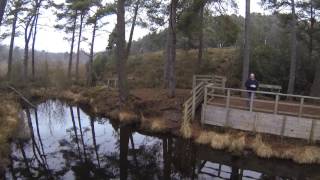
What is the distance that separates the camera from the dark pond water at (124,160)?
13602 millimetres

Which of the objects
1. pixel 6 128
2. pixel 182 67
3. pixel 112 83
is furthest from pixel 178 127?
pixel 112 83

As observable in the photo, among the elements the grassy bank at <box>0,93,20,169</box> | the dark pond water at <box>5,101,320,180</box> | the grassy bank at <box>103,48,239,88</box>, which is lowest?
the dark pond water at <box>5,101,320,180</box>

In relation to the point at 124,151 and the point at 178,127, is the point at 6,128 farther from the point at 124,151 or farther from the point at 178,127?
the point at 178,127

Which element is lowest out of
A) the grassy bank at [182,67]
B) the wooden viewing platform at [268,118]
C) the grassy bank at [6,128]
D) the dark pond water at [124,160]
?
the dark pond water at [124,160]

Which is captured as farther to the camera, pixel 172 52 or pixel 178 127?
pixel 172 52

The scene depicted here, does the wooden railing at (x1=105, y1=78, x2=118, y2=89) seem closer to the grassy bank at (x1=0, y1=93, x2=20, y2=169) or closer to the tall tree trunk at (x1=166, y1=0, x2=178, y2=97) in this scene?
the tall tree trunk at (x1=166, y1=0, x2=178, y2=97)

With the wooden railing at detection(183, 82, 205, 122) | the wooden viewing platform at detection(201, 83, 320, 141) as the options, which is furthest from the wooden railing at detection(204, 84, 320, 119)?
the wooden railing at detection(183, 82, 205, 122)

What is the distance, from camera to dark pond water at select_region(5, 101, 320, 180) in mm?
13602

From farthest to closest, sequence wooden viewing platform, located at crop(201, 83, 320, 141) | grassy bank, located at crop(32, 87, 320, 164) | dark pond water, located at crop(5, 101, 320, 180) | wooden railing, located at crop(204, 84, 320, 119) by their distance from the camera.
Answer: wooden railing, located at crop(204, 84, 320, 119)
wooden viewing platform, located at crop(201, 83, 320, 141)
grassy bank, located at crop(32, 87, 320, 164)
dark pond water, located at crop(5, 101, 320, 180)

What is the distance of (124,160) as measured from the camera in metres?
15.2

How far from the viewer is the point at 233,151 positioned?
15945 millimetres

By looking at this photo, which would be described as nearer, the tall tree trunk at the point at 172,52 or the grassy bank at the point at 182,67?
the tall tree trunk at the point at 172,52

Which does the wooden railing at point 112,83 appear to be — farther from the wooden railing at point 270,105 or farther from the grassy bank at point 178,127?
the wooden railing at point 270,105

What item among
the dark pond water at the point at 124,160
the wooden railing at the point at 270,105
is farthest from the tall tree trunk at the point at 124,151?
the wooden railing at the point at 270,105
